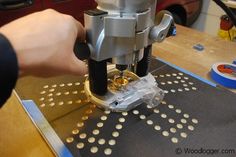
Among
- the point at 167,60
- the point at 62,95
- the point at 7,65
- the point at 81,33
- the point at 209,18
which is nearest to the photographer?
the point at 7,65

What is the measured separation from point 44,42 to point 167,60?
43 cm

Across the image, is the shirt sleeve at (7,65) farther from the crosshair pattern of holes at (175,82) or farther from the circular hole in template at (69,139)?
the crosshair pattern of holes at (175,82)

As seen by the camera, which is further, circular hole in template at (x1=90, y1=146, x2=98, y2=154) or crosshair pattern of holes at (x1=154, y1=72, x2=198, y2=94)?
crosshair pattern of holes at (x1=154, y1=72, x2=198, y2=94)

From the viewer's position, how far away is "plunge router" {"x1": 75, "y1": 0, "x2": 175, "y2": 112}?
13.9 inches

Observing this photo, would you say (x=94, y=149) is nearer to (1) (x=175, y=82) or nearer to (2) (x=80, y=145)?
(2) (x=80, y=145)

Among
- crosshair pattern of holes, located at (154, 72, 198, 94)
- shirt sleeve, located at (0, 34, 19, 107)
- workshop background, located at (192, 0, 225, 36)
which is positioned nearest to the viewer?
shirt sleeve, located at (0, 34, 19, 107)

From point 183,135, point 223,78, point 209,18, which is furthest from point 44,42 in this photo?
point 209,18

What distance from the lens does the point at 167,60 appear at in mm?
662

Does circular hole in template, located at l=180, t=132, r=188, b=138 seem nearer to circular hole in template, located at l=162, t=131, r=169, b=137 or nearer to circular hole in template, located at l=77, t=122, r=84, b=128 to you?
circular hole in template, located at l=162, t=131, r=169, b=137

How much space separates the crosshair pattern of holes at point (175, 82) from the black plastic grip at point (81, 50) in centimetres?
22

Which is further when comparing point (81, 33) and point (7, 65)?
point (81, 33)

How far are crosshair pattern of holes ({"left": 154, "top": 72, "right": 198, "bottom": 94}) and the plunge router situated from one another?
0.11 feet

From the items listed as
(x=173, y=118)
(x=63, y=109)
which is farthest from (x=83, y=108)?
(x=173, y=118)

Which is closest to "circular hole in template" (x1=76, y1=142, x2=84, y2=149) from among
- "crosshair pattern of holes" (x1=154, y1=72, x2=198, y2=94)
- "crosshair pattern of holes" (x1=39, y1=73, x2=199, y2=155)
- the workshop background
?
"crosshair pattern of holes" (x1=39, y1=73, x2=199, y2=155)
